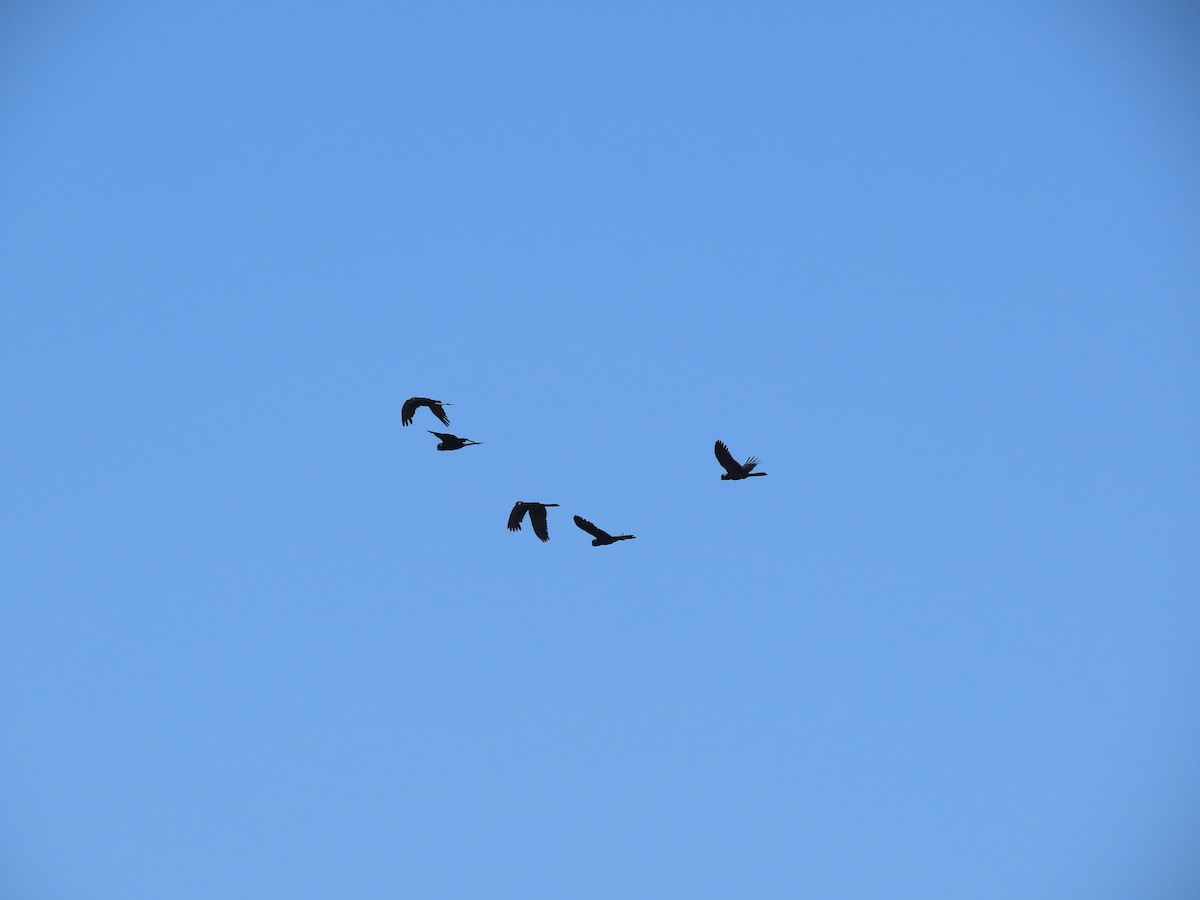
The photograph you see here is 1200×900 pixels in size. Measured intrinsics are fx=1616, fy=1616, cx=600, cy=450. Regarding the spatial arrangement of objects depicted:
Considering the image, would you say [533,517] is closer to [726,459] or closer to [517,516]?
[517,516]

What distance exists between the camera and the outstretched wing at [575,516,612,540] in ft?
191

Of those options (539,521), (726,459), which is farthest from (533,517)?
(726,459)

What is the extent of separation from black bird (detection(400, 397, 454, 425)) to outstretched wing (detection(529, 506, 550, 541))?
471 centimetres

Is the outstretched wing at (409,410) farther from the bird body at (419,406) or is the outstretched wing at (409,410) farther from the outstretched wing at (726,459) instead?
the outstretched wing at (726,459)

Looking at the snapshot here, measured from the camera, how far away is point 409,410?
2303 inches

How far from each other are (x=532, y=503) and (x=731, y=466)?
7305mm

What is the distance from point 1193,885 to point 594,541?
98.6 metres

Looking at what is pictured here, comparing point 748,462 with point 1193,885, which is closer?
point 748,462

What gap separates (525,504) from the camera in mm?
58000

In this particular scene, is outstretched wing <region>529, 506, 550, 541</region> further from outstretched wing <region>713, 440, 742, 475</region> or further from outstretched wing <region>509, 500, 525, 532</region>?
outstretched wing <region>713, 440, 742, 475</region>

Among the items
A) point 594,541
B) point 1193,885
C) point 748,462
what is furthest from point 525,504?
point 1193,885

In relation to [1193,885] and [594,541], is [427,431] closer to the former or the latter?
[594,541]

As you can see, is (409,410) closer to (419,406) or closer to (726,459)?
(419,406)

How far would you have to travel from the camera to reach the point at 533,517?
57.7 metres
